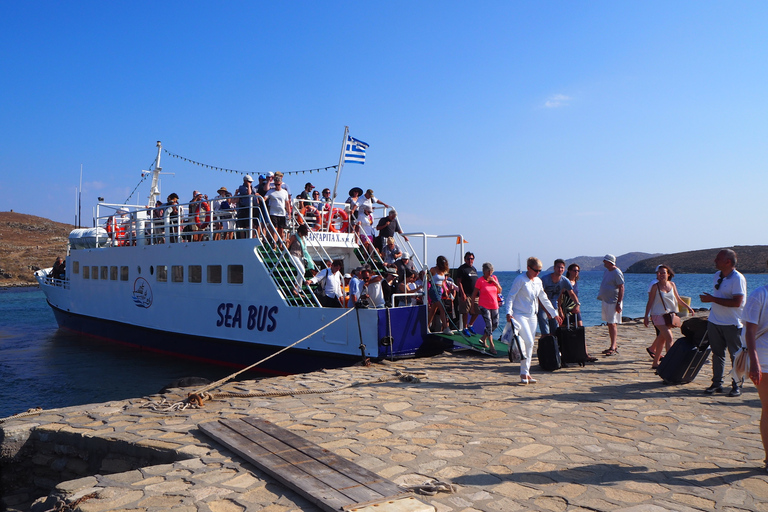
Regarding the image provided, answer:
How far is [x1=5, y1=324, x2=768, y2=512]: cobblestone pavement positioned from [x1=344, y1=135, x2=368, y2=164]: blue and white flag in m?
6.91

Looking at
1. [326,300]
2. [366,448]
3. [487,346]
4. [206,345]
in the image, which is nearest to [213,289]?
[206,345]

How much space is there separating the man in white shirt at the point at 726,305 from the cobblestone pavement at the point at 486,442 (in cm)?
80

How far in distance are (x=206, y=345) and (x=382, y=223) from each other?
5716 mm

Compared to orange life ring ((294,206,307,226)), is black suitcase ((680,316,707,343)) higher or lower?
lower

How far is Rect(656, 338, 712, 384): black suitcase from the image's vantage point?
7789 millimetres

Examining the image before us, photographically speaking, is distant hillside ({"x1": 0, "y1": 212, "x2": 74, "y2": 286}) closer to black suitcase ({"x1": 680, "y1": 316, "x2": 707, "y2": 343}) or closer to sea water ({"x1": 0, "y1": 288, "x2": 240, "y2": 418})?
sea water ({"x1": 0, "y1": 288, "x2": 240, "y2": 418})

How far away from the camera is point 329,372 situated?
9.49 metres

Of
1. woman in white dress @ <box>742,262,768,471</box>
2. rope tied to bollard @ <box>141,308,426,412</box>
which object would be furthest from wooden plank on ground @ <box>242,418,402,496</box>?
woman in white dress @ <box>742,262,768,471</box>

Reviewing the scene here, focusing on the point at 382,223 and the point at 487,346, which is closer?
the point at 487,346

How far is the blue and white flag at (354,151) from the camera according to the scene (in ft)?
45.5

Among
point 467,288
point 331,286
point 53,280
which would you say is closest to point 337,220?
point 331,286

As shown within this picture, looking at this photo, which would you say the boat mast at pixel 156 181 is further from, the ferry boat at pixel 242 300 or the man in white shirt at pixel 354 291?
the man in white shirt at pixel 354 291

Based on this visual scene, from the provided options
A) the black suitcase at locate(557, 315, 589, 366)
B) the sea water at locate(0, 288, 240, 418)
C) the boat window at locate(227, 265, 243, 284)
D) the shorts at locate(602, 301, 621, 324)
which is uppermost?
the boat window at locate(227, 265, 243, 284)

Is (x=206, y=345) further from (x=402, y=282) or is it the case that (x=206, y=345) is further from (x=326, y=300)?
(x=402, y=282)
